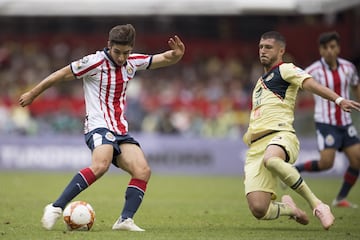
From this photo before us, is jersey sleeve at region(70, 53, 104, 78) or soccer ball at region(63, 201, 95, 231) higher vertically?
jersey sleeve at region(70, 53, 104, 78)

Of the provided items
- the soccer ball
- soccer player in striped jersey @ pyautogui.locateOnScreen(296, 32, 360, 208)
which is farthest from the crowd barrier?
the soccer ball

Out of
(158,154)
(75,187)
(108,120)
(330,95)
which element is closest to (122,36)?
(108,120)

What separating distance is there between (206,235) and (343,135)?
499 cm

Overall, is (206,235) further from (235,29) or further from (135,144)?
(235,29)

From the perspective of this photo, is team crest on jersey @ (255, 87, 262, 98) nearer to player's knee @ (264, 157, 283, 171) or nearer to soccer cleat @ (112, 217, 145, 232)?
player's knee @ (264, 157, 283, 171)

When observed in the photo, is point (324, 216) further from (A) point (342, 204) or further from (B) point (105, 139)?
(A) point (342, 204)

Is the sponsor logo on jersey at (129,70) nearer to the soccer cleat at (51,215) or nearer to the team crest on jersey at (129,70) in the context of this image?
the team crest on jersey at (129,70)

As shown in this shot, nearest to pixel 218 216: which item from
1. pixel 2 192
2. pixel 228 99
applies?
pixel 2 192

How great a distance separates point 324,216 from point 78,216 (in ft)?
8.55

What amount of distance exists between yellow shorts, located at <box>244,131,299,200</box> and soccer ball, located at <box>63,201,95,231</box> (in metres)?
1.88

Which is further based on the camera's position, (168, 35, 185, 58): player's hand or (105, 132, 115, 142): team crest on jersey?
(168, 35, 185, 58): player's hand

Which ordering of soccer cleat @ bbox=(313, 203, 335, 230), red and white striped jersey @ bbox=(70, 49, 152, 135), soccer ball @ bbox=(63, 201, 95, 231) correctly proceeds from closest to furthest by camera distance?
1. soccer cleat @ bbox=(313, 203, 335, 230)
2. soccer ball @ bbox=(63, 201, 95, 231)
3. red and white striped jersey @ bbox=(70, 49, 152, 135)

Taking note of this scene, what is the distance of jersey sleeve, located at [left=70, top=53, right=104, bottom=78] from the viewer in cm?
941

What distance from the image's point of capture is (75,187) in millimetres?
9109
